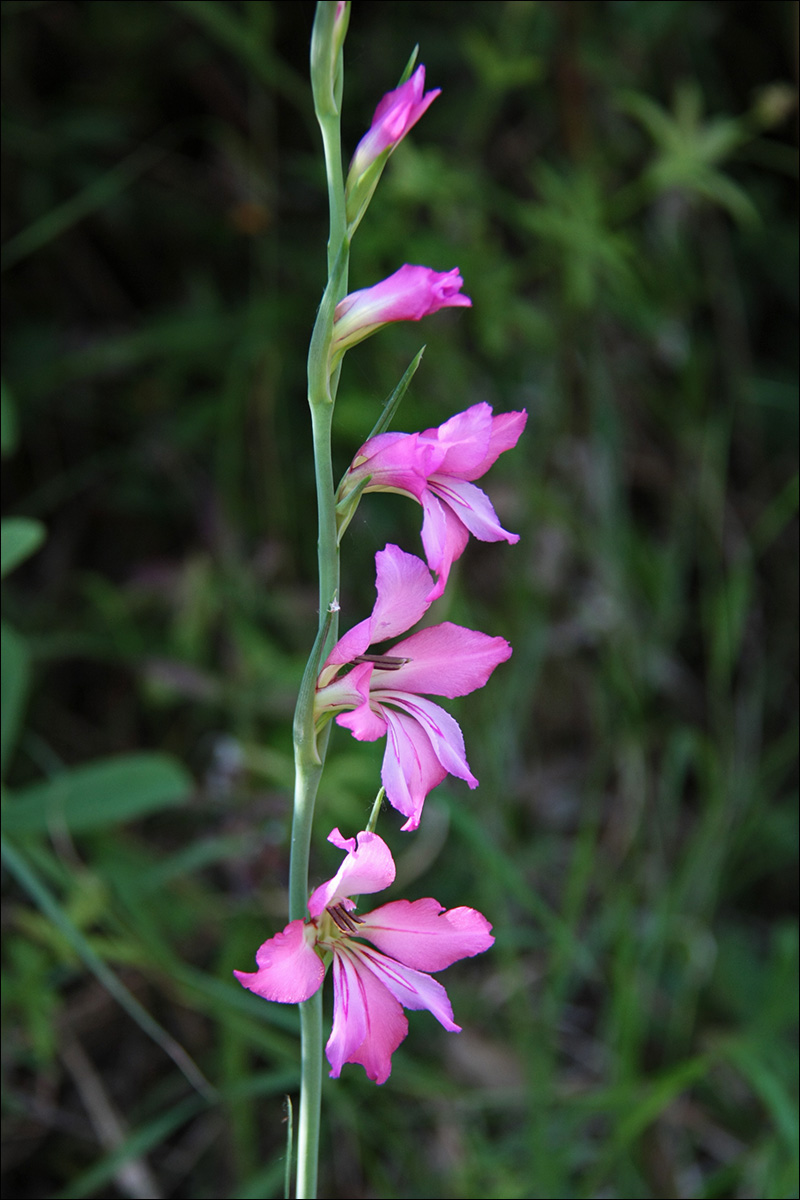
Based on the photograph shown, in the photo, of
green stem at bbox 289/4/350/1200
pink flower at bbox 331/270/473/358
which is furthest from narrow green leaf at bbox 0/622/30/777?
pink flower at bbox 331/270/473/358

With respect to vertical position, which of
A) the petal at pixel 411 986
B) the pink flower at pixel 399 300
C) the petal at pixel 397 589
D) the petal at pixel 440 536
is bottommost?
the petal at pixel 411 986

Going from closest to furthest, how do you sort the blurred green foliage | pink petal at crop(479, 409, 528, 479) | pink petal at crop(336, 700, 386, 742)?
pink petal at crop(336, 700, 386, 742) → pink petal at crop(479, 409, 528, 479) → the blurred green foliage

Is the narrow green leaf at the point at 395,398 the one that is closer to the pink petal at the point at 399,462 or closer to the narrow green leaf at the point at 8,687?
the pink petal at the point at 399,462

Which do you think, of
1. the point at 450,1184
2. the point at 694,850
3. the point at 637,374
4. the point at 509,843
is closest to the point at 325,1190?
the point at 450,1184

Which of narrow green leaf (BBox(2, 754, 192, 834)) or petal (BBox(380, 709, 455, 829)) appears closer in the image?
petal (BBox(380, 709, 455, 829))

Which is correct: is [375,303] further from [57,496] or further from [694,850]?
[57,496]

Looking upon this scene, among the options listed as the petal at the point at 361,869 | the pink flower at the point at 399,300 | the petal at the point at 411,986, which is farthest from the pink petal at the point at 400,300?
the petal at the point at 411,986

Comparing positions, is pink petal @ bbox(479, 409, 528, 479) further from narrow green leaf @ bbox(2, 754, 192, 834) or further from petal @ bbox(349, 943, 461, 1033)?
narrow green leaf @ bbox(2, 754, 192, 834)
